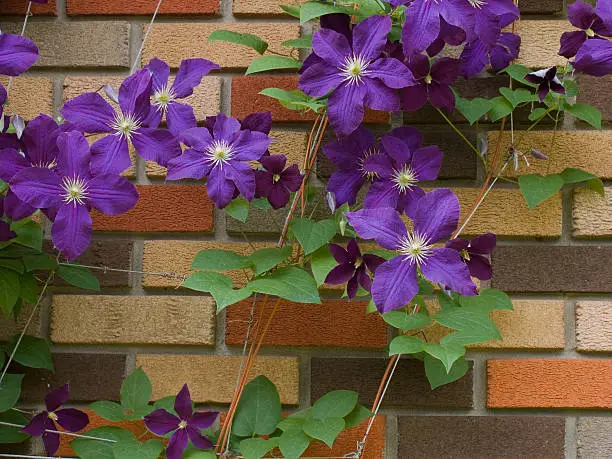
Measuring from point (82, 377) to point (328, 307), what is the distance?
0.49 metres

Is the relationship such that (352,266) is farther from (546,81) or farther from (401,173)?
(546,81)

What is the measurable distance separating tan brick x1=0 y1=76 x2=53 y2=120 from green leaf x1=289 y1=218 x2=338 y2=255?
0.58 m

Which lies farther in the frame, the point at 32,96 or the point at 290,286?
the point at 32,96

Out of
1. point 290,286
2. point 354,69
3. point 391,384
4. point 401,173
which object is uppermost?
point 354,69

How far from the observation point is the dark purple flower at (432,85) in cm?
113

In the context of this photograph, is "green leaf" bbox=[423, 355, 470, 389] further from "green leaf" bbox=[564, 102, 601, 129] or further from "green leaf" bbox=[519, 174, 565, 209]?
"green leaf" bbox=[564, 102, 601, 129]

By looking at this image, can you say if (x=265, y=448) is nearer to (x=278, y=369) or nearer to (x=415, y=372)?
(x=278, y=369)

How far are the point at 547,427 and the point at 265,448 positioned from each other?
553 mm

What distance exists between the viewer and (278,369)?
130 centimetres

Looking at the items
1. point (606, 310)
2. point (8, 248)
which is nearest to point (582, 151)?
point (606, 310)

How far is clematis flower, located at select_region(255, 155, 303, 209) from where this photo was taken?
3.64 feet

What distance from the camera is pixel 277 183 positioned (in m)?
1.12

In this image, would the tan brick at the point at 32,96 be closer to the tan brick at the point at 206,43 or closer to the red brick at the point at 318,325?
the tan brick at the point at 206,43

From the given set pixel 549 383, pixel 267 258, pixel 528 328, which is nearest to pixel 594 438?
pixel 549 383
